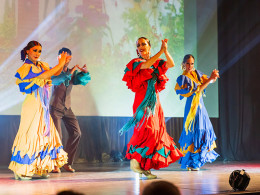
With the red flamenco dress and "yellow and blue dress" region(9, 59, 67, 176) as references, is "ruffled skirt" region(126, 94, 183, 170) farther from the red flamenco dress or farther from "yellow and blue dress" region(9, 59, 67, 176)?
"yellow and blue dress" region(9, 59, 67, 176)

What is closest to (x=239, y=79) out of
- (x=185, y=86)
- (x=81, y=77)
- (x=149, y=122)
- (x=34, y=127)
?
(x=185, y=86)

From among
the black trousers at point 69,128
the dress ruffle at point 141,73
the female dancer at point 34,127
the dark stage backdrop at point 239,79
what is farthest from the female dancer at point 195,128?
the dark stage backdrop at point 239,79

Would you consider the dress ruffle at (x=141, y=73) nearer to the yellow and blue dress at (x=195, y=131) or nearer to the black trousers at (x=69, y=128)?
the yellow and blue dress at (x=195, y=131)

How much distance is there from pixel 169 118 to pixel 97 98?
1562 mm

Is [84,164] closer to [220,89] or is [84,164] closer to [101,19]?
[101,19]

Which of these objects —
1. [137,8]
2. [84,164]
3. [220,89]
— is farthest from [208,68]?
[84,164]

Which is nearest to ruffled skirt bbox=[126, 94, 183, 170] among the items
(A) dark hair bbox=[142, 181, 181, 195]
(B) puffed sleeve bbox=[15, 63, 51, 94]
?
(B) puffed sleeve bbox=[15, 63, 51, 94]

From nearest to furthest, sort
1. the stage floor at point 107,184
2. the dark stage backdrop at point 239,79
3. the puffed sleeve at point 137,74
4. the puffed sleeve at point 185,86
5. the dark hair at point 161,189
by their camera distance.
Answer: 1. the dark hair at point 161,189
2. the stage floor at point 107,184
3. the puffed sleeve at point 137,74
4. the puffed sleeve at point 185,86
5. the dark stage backdrop at point 239,79

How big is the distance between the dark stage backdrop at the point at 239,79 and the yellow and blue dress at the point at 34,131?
456cm

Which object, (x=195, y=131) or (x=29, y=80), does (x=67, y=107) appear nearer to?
(x=29, y=80)

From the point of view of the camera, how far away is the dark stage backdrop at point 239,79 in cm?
870

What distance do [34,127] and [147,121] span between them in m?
1.20

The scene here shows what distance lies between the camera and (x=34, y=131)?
4852mm

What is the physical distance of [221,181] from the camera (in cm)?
465
